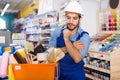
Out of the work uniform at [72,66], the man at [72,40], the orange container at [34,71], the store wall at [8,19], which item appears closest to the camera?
the orange container at [34,71]

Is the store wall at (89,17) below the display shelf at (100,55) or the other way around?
the other way around

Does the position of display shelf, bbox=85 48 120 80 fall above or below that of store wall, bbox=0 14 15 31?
below

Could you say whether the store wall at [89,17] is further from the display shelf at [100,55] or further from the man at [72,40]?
the man at [72,40]

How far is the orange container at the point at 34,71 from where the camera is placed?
61.1 inches

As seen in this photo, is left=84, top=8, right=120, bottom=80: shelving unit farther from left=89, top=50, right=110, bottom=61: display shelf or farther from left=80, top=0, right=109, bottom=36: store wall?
left=80, top=0, right=109, bottom=36: store wall

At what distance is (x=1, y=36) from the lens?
9.79 ft

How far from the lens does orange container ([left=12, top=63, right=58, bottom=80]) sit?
5.09ft

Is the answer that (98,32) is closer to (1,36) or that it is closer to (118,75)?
(118,75)

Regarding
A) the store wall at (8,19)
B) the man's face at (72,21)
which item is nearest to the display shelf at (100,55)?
the man's face at (72,21)

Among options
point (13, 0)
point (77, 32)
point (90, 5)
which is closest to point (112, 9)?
point (90, 5)

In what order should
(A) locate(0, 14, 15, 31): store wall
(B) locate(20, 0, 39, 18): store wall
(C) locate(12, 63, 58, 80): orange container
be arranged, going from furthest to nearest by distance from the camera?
(A) locate(0, 14, 15, 31): store wall
(B) locate(20, 0, 39, 18): store wall
(C) locate(12, 63, 58, 80): orange container

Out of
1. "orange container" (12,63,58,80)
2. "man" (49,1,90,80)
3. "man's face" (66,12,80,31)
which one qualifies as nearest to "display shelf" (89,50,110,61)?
"man" (49,1,90,80)

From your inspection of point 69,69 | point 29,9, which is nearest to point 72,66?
point 69,69

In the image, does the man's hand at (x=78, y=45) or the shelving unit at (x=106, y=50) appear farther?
the shelving unit at (x=106, y=50)
